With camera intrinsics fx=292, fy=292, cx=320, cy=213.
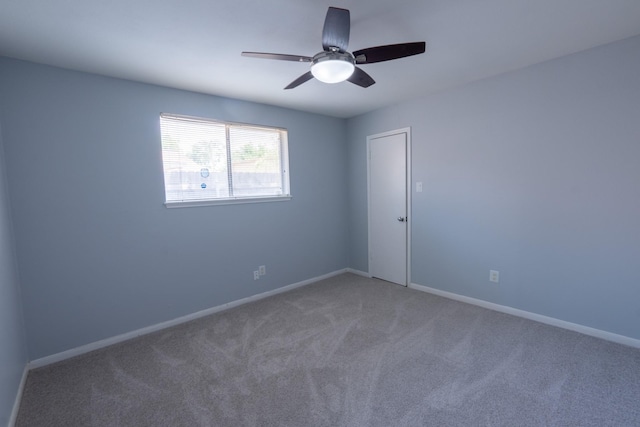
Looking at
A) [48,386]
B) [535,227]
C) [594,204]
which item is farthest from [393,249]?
[48,386]

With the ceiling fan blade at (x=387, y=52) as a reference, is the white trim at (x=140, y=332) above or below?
below

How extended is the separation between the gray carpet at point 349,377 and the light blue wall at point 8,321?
0.61 ft

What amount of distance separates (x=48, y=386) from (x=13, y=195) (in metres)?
1.45

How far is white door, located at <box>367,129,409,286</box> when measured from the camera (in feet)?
12.7

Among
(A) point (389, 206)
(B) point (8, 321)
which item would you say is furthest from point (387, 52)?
(B) point (8, 321)

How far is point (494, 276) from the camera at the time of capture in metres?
3.12

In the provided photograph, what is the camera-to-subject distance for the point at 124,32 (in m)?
1.91

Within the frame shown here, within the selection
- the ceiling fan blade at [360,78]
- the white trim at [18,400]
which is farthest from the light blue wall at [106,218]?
the ceiling fan blade at [360,78]

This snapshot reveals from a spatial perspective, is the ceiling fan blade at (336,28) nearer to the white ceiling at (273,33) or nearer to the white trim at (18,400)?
the white ceiling at (273,33)

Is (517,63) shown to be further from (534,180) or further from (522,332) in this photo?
(522,332)

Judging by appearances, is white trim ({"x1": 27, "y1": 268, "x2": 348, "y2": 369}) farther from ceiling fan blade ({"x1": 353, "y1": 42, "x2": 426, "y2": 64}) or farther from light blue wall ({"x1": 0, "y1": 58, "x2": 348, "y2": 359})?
ceiling fan blade ({"x1": 353, "y1": 42, "x2": 426, "y2": 64})

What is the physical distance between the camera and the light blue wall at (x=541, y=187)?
2.35 m

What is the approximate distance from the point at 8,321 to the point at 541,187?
4298mm

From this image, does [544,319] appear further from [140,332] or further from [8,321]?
[8,321]
